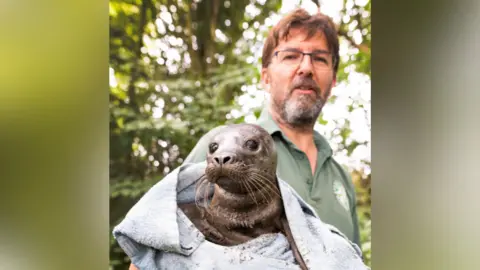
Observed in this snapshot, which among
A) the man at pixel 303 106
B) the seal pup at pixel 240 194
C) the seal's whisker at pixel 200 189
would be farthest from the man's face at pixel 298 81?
the seal's whisker at pixel 200 189

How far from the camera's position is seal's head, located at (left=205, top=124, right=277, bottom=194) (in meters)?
2.35

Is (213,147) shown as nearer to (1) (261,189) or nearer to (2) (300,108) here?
(1) (261,189)

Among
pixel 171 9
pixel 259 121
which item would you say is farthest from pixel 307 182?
pixel 171 9

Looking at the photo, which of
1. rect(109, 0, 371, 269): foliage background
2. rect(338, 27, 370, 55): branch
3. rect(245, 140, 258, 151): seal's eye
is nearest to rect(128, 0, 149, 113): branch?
rect(109, 0, 371, 269): foliage background

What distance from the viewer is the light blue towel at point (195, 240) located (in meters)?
2.33

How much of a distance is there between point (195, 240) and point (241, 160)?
0.47m

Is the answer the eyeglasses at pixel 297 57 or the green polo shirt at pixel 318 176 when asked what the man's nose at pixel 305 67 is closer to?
the eyeglasses at pixel 297 57

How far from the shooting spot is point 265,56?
2428 millimetres

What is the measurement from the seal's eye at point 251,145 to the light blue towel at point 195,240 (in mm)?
228

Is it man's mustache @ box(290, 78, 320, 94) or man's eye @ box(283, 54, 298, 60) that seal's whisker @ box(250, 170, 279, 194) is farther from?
man's eye @ box(283, 54, 298, 60)
